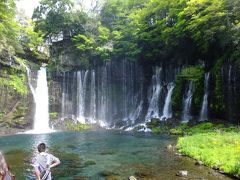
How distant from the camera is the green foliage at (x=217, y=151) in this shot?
41.2 ft

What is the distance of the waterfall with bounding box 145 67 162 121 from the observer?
39.2m

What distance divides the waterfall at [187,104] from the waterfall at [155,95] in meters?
4.57

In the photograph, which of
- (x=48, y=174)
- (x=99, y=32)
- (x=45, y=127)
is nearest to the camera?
(x=48, y=174)

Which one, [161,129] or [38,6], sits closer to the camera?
[161,129]

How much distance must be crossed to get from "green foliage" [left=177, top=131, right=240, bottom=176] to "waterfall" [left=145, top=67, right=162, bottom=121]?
63.9 ft

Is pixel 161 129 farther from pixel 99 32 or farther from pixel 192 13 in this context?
pixel 99 32

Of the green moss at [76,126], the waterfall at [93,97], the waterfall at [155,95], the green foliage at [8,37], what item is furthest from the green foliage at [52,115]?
the waterfall at [155,95]

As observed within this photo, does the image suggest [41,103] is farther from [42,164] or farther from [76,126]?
[42,164]

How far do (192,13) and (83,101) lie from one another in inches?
803

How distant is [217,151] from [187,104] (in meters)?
19.6

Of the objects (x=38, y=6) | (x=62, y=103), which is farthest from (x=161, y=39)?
(x=38, y=6)

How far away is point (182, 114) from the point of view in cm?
3472

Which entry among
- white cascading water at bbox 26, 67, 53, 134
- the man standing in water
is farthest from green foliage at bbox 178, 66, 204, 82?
the man standing in water

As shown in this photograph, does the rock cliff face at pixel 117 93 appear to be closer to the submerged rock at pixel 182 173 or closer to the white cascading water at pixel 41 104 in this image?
the white cascading water at pixel 41 104
